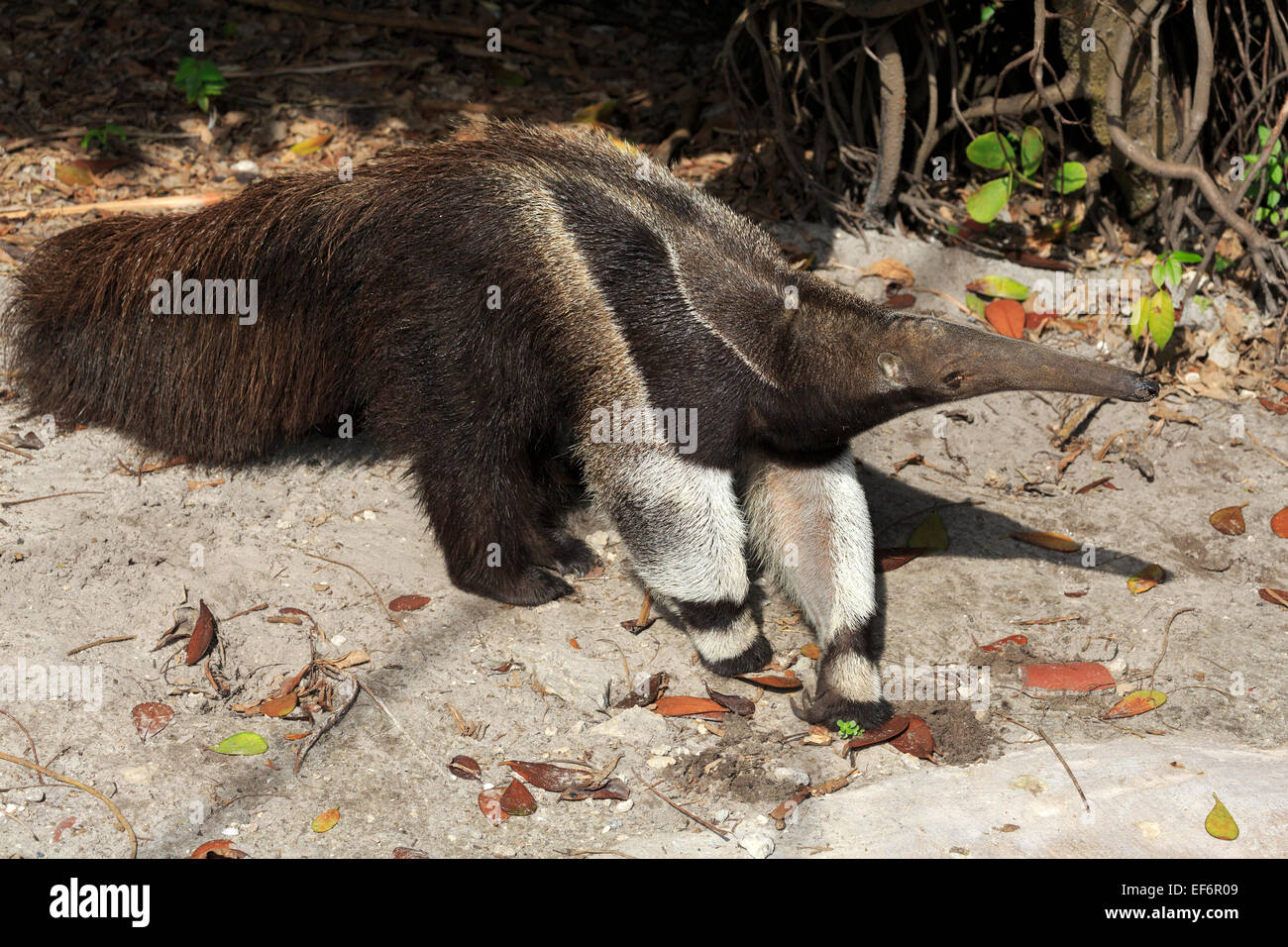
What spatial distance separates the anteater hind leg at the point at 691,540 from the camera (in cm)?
454

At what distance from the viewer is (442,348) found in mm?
4723

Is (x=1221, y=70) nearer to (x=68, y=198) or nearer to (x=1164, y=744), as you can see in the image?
(x=1164, y=744)

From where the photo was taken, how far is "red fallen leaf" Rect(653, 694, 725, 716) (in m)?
4.65

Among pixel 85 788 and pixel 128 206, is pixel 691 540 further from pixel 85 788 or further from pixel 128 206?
pixel 128 206

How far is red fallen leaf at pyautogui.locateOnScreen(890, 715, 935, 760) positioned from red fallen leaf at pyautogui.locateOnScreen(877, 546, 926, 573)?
3.34 feet

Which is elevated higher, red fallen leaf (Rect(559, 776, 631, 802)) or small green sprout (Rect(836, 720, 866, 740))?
small green sprout (Rect(836, 720, 866, 740))

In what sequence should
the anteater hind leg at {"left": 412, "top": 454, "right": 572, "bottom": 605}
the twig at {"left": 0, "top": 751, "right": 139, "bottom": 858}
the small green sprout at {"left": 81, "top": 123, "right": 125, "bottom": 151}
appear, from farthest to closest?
the small green sprout at {"left": 81, "top": 123, "right": 125, "bottom": 151} < the anteater hind leg at {"left": 412, "top": 454, "right": 572, "bottom": 605} < the twig at {"left": 0, "top": 751, "right": 139, "bottom": 858}

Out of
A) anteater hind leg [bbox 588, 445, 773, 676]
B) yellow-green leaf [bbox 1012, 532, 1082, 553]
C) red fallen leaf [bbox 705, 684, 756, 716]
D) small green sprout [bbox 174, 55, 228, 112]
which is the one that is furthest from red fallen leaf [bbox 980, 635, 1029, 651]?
small green sprout [bbox 174, 55, 228, 112]

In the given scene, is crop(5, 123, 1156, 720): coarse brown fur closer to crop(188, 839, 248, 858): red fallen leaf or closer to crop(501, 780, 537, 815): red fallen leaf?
crop(501, 780, 537, 815): red fallen leaf

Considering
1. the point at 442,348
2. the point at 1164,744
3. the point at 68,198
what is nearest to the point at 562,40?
the point at 68,198

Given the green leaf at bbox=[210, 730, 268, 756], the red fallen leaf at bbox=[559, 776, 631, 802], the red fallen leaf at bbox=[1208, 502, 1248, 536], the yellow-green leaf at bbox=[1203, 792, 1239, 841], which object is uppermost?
the red fallen leaf at bbox=[1208, 502, 1248, 536]

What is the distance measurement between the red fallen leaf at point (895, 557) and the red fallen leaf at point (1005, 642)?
627mm

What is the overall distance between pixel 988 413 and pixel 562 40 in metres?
4.56

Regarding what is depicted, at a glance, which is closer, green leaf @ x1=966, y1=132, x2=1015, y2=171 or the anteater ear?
the anteater ear
